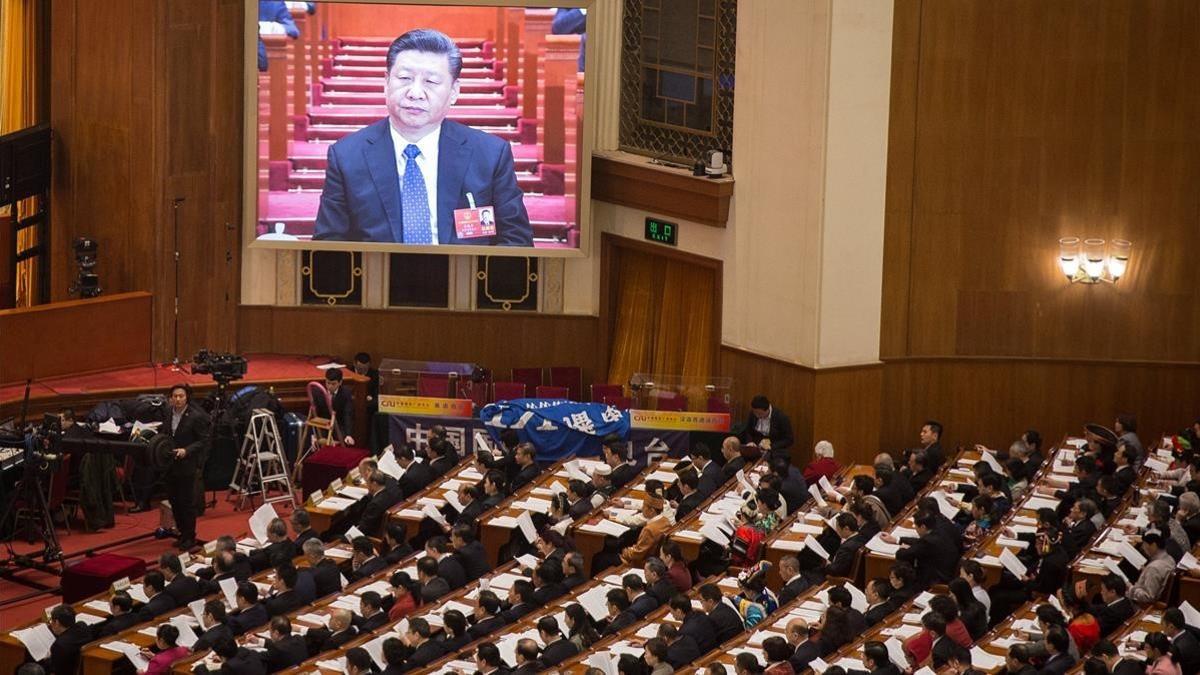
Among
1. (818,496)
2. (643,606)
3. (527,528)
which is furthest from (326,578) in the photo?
(818,496)

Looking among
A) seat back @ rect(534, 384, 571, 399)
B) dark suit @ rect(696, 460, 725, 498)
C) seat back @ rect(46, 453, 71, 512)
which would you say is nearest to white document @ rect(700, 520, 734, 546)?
dark suit @ rect(696, 460, 725, 498)

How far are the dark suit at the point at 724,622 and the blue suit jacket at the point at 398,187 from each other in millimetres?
9997

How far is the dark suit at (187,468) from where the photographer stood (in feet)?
66.9

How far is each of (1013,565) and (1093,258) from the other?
23.9 feet

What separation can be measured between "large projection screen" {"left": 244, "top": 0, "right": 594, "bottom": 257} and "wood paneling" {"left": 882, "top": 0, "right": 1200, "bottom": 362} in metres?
4.34

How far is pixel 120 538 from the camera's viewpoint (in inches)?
832

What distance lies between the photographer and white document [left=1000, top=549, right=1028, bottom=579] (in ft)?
57.6

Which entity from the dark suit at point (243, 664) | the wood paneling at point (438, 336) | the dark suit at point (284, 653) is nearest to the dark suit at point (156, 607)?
the dark suit at point (284, 653)

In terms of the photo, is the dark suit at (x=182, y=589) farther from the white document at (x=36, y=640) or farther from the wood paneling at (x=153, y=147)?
the wood paneling at (x=153, y=147)

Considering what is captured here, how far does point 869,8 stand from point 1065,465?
18.6ft

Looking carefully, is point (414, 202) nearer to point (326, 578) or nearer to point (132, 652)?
point (326, 578)

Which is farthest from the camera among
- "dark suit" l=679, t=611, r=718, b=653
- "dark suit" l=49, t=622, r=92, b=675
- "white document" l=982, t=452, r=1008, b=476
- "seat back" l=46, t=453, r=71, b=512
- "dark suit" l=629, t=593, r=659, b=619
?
"white document" l=982, t=452, r=1008, b=476

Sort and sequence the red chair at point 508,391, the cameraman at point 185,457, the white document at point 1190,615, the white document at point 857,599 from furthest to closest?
the red chair at point 508,391, the cameraman at point 185,457, the white document at point 857,599, the white document at point 1190,615

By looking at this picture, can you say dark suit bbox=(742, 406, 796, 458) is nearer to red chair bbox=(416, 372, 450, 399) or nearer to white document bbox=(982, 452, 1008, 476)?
white document bbox=(982, 452, 1008, 476)
